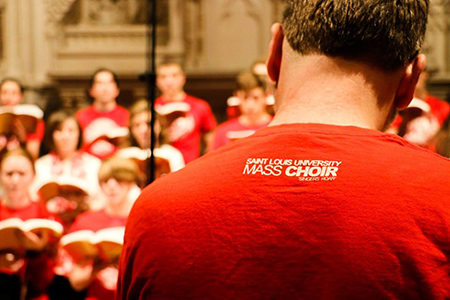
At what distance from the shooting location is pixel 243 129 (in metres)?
2.89

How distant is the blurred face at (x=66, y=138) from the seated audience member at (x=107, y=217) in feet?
1.48

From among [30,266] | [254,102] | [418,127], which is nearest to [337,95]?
[30,266]

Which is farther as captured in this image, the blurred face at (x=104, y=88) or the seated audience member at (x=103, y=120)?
the blurred face at (x=104, y=88)

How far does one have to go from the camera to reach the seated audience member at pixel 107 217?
2.29 meters

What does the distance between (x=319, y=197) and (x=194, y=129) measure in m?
2.62

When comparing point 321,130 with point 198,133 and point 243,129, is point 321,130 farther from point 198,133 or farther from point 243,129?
point 198,133

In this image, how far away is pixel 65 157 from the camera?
116 inches

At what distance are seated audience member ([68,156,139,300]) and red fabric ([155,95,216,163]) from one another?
0.54m

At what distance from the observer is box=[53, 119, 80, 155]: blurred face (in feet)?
9.70

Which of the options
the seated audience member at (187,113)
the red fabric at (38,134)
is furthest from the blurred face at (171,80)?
the red fabric at (38,134)

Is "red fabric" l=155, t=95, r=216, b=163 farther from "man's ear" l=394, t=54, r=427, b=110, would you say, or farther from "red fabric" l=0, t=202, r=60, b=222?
"man's ear" l=394, t=54, r=427, b=110

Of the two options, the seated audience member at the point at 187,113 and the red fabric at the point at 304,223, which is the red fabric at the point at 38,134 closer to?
the seated audience member at the point at 187,113

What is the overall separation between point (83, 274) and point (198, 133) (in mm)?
1120

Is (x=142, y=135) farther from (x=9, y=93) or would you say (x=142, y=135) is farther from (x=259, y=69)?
(x=9, y=93)
